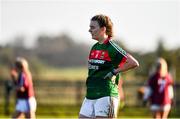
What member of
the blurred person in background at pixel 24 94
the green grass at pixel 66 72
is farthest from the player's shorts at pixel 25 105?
the green grass at pixel 66 72

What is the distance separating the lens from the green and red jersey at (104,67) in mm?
9555

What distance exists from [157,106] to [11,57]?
31.4 m

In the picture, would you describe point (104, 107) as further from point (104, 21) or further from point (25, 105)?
point (25, 105)

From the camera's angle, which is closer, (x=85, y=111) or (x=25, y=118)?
(x=85, y=111)

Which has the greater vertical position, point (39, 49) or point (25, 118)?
point (39, 49)

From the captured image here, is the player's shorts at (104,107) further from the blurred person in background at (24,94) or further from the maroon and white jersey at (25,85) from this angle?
the maroon and white jersey at (25,85)

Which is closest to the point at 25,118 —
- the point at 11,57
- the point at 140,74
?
the point at 140,74

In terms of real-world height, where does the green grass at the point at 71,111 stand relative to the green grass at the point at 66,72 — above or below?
below

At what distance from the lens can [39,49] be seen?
6194 cm

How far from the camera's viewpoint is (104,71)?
9617 mm

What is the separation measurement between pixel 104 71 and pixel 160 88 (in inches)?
359

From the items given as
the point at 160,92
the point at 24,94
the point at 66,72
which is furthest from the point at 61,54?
the point at 24,94

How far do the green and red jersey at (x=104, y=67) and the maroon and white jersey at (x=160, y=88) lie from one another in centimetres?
889

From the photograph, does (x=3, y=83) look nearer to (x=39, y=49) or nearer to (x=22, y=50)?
(x=22, y=50)
